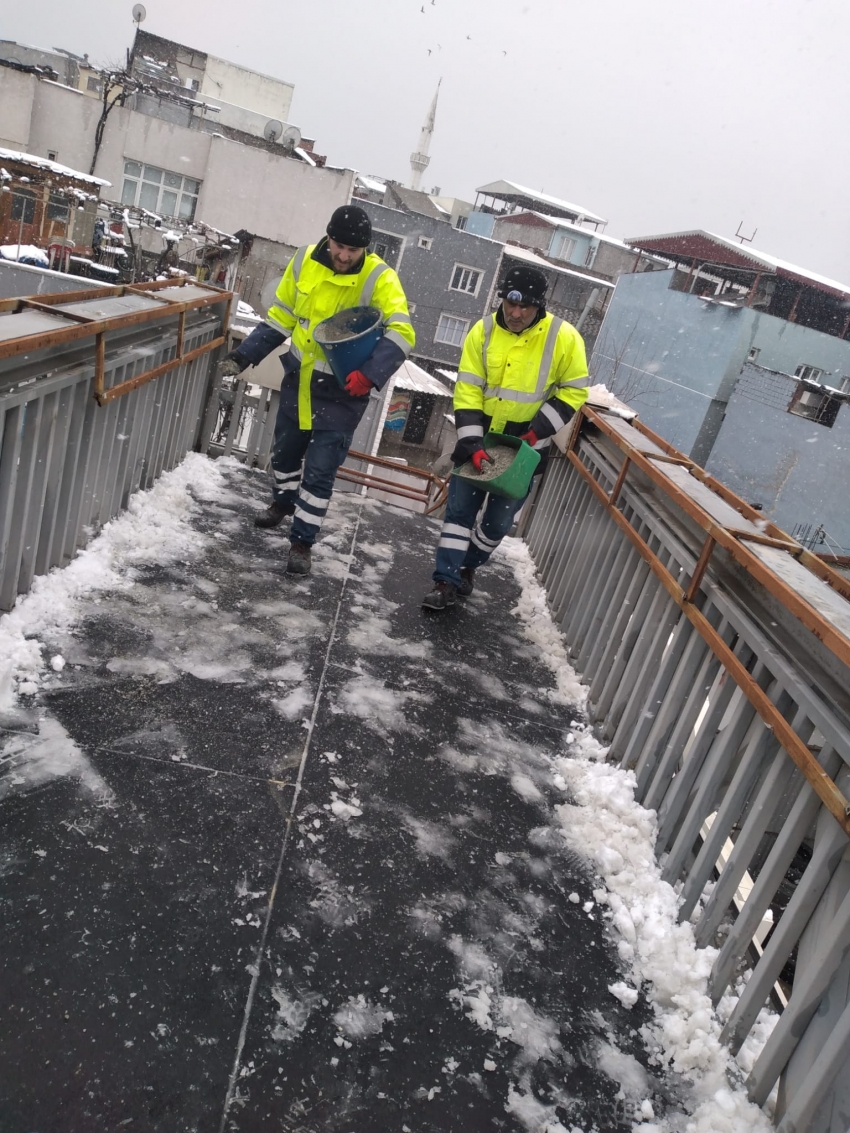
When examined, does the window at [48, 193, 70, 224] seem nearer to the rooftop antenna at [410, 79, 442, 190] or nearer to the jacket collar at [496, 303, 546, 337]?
the jacket collar at [496, 303, 546, 337]

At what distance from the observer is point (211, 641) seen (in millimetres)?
3025

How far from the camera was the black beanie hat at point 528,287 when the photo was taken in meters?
3.70

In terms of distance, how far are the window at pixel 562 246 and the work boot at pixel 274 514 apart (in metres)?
36.6

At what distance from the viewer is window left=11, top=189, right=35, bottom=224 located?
68.2ft

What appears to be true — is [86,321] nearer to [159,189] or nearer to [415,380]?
[415,380]

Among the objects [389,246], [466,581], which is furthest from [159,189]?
[466,581]

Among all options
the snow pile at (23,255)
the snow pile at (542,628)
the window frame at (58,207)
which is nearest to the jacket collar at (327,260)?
the snow pile at (542,628)

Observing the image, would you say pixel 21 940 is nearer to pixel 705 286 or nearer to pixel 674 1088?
pixel 674 1088

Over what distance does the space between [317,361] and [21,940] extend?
2.87 m

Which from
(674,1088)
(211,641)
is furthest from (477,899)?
(211,641)

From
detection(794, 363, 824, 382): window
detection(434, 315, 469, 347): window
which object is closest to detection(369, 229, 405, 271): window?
detection(434, 315, 469, 347): window

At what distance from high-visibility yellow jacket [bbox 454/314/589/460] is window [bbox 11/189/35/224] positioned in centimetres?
2173

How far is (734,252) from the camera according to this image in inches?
913

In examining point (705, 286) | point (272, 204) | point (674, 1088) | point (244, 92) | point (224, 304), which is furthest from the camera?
point (244, 92)
